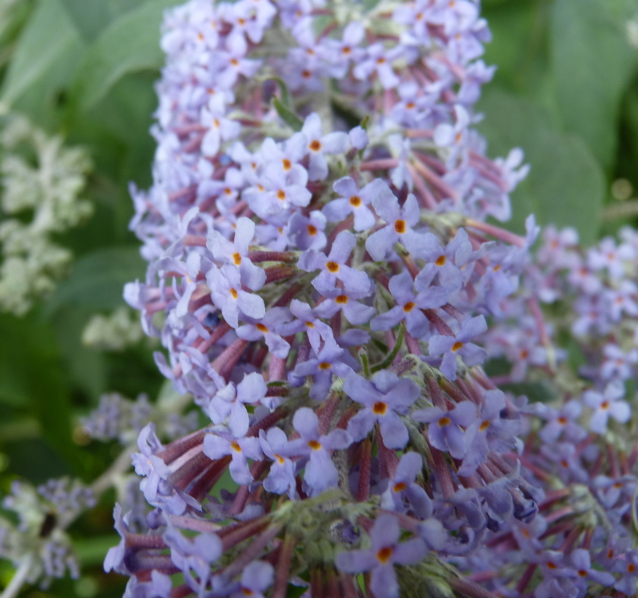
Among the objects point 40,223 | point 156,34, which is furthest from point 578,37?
point 40,223

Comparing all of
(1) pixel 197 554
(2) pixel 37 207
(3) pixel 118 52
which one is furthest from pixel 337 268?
(2) pixel 37 207

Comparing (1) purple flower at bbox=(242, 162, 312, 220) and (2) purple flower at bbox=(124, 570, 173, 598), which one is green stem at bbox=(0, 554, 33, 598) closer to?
(2) purple flower at bbox=(124, 570, 173, 598)

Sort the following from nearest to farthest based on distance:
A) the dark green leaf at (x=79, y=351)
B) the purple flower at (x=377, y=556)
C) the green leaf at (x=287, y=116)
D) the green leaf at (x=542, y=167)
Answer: the purple flower at (x=377, y=556)
the green leaf at (x=287, y=116)
the green leaf at (x=542, y=167)
the dark green leaf at (x=79, y=351)

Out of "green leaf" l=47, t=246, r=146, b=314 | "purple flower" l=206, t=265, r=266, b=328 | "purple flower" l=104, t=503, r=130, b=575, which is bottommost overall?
"green leaf" l=47, t=246, r=146, b=314

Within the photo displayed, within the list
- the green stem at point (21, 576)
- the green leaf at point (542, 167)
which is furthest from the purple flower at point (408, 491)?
the green leaf at point (542, 167)

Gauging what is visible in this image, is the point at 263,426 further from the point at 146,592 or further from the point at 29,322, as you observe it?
the point at 29,322

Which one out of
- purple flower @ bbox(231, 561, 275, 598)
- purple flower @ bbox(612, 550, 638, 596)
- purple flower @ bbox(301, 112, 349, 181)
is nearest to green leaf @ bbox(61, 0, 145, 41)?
purple flower @ bbox(301, 112, 349, 181)

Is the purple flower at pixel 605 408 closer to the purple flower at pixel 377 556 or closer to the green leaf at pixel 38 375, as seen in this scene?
the purple flower at pixel 377 556
